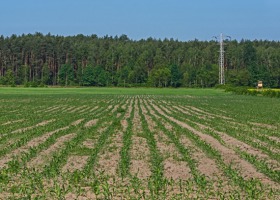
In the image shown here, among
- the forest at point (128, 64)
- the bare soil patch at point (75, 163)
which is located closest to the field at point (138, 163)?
the bare soil patch at point (75, 163)

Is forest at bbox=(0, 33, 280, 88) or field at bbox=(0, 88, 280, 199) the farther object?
forest at bbox=(0, 33, 280, 88)

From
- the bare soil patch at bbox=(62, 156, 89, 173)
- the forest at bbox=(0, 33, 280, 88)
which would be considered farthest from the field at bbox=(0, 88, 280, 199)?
the forest at bbox=(0, 33, 280, 88)

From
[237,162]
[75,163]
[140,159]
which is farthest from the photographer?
[140,159]

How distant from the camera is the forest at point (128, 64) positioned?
473 feet

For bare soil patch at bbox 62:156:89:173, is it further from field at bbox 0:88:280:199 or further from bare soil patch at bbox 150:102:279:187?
bare soil patch at bbox 150:102:279:187

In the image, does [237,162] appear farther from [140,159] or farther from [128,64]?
[128,64]

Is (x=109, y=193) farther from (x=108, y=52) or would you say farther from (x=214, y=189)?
(x=108, y=52)

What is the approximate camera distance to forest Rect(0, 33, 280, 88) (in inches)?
5679

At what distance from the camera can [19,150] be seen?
572 inches

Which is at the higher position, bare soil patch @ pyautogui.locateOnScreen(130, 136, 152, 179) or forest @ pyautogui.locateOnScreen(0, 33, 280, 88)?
forest @ pyautogui.locateOnScreen(0, 33, 280, 88)

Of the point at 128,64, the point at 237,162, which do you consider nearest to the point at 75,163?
the point at 237,162

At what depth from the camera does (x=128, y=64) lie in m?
160

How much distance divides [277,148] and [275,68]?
14420cm

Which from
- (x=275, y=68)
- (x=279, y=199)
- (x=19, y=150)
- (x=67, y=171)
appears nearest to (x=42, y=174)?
(x=67, y=171)
